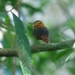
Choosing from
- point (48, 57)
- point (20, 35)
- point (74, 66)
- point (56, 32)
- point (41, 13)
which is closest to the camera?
point (20, 35)

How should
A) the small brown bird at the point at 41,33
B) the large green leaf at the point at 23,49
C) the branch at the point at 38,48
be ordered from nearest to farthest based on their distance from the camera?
the large green leaf at the point at 23,49 → the branch at the point at 38,48 → the small brown bird at the point at 41,33

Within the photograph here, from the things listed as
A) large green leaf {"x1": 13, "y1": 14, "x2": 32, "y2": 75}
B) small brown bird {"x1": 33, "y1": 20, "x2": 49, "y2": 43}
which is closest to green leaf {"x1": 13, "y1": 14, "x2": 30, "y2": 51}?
large green leaf {"x1": 13, "y1": 14, "x2": 32, "y2": 75}

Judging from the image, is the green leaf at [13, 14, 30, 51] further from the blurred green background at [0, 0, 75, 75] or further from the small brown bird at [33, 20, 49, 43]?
the small brown bird at [33, 20, 49, 43]

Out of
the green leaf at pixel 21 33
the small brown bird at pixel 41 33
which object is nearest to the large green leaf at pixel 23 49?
the green leaf at pixel 21 33

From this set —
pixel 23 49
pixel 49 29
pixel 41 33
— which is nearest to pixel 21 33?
pixel 23 49

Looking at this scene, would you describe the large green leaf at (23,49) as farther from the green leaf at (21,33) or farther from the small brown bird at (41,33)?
the small brown bird at (41,33)

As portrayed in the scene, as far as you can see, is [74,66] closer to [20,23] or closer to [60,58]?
[60,58]

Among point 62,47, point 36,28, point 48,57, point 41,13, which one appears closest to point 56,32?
point 36,28

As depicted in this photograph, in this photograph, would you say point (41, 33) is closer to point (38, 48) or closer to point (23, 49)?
point (38, 48)
